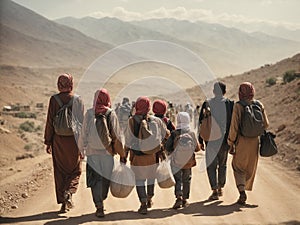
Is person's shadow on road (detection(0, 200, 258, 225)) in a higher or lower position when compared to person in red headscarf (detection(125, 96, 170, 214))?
lower

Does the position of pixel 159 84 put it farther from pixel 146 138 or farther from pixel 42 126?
pixel 146 138

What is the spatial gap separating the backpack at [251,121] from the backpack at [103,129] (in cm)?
213

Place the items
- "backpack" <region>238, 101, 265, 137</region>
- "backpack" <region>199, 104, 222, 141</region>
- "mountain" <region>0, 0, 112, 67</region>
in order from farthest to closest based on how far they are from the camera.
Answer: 1. "mountain" <region>0, 0, 112, 67</region>
2. "backpack" <region>199, 104, 222, 141</region>
3. "backpack" <region>238, 101, 265, 137</region>

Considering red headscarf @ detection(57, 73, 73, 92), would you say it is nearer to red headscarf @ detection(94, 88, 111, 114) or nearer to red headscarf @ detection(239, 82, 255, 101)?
red headscarf @ detection(94, 88, 111, 114)

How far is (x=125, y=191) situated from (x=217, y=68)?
163m

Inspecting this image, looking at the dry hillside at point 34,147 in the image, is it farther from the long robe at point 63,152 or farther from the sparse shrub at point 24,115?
the long robe at point 63,152

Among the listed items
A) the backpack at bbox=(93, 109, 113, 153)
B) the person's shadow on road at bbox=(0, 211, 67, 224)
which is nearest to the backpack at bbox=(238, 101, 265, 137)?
the backpack at bbox=(93, 109, 113, 153)

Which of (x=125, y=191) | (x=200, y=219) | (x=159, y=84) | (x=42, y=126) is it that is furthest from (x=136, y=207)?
(x=159, y=84)

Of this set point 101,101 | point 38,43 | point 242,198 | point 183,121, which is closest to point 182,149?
point 183,121

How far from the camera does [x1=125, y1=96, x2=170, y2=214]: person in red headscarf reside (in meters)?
6.95

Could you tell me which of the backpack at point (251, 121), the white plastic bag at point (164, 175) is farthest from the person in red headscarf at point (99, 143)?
the backpack at point (251, 121)

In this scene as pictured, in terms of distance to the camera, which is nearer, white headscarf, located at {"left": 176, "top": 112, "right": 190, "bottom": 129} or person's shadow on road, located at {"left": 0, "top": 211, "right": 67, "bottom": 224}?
person's shadow on road, located at {"left": 0, "top": 211, "right": 67, "bottom": 224}

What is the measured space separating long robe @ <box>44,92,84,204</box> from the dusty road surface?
1.48ft

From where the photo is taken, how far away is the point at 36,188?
9.52m
